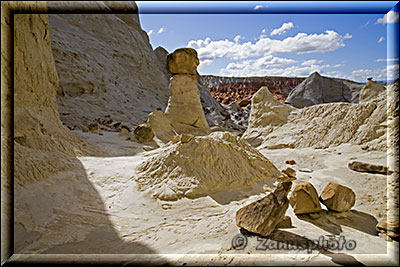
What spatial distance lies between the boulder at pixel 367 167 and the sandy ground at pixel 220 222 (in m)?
0.10

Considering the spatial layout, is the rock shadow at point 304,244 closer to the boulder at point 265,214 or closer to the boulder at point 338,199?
the boulder at point 265,214

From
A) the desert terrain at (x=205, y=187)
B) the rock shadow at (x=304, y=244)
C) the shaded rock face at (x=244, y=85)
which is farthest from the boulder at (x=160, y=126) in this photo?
the shaded rock face at (x=244, y=85)

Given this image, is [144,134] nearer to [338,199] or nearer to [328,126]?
[328,126]

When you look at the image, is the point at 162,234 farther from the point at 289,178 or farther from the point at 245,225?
the point at 289,178

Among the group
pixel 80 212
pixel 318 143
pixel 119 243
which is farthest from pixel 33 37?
pixel 318 143

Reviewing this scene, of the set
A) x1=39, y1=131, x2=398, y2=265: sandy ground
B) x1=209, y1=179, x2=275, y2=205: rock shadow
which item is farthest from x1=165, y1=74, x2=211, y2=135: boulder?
x1=209, y1=179, x2=275, y2=205: rock shadow

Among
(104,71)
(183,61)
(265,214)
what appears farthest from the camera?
(104,71)

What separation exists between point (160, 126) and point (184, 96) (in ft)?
4.52

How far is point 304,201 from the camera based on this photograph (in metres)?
1.79

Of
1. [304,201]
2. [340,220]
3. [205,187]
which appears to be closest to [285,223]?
[304,201]

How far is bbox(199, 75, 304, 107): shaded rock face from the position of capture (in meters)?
25.8

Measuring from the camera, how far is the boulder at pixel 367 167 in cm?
287
